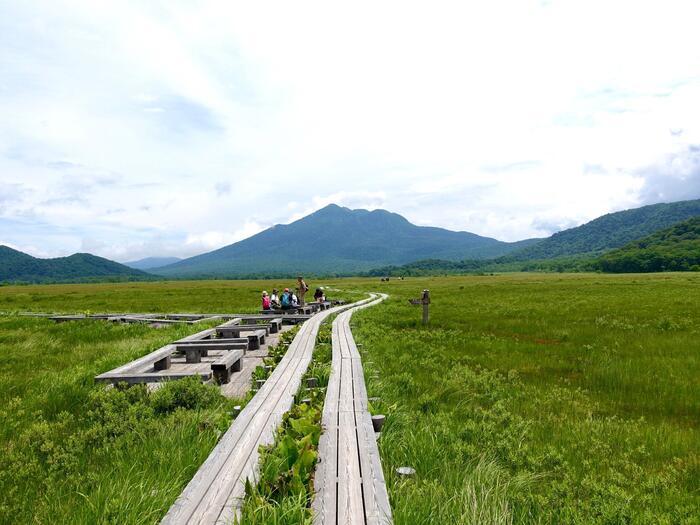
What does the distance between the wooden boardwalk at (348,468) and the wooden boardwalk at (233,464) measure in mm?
619

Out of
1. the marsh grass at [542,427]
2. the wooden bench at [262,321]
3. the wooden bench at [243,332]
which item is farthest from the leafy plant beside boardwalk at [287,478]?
the wooden bench at [262,321]

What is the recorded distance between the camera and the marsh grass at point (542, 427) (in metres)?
4.27

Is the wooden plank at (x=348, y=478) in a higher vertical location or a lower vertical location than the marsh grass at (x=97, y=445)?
higher

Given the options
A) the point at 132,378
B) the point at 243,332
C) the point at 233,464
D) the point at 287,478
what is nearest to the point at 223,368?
the point at 132,378

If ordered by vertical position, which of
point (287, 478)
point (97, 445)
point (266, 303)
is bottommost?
point (97, 445)

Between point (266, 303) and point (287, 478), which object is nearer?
point (287, 478)

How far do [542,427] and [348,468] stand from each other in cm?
439

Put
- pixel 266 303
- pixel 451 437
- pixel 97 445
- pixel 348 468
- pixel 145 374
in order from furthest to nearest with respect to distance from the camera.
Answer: pixel 266 303 → pixel 145 374 → pixel 451 437 → pixel 97 445 → pixel 348 468

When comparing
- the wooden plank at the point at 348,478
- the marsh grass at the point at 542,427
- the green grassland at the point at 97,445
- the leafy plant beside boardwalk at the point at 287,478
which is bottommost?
the marsh grass at the point at 542,427

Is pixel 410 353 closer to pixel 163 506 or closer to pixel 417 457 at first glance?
pixel 417 457

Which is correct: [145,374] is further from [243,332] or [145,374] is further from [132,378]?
[243,332]

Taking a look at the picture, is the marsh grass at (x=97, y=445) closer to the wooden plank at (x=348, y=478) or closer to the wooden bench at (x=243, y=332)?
the wooden plank at (x=348, y=478)

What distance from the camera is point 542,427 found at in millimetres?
6809

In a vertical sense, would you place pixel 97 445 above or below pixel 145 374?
below
